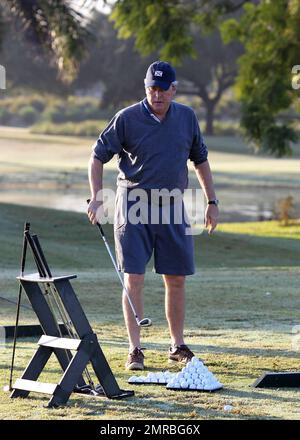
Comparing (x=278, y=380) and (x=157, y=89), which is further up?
(x=157, y=89)

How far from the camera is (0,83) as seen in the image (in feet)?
68.4

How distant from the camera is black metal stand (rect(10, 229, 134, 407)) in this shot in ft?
22.7

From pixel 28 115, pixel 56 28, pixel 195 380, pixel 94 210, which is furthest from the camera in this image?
pixel 28 115

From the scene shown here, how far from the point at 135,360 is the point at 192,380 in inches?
30.9

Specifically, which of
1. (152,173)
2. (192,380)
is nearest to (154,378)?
(192,380)

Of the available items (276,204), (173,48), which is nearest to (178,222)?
(173,48)

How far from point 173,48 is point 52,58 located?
453cm

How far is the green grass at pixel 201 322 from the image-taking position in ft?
22.7

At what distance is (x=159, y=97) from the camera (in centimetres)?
809

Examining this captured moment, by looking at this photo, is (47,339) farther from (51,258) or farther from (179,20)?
(179,20)

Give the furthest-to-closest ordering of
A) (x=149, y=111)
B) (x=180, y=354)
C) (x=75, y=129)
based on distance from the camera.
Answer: (x=75, y=129) → (x=180, y=354) → (x=149, y=111)

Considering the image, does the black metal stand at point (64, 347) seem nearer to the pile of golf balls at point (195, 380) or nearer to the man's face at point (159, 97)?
the pile of golf balls at point (195, 380)

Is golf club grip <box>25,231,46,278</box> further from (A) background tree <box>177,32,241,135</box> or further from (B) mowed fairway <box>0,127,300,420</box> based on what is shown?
(A) background tree <box>177,32,241,135</box>

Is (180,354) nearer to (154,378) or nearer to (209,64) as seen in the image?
(154,378)
